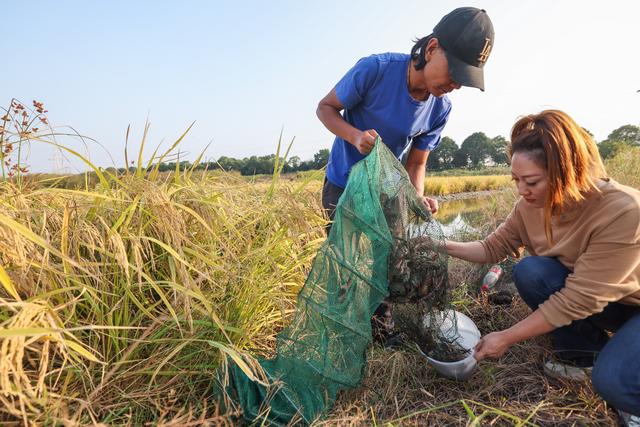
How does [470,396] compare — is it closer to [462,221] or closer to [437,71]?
[437,71]

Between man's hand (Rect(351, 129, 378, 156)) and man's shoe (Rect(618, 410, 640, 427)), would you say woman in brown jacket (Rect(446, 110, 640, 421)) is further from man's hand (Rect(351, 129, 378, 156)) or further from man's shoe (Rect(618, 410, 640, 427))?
man's hand (Rect(351, 129, 378, 156))

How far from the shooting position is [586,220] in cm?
159

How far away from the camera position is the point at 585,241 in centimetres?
162

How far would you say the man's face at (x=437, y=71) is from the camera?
1854 millimetres

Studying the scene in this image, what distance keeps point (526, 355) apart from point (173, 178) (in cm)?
209

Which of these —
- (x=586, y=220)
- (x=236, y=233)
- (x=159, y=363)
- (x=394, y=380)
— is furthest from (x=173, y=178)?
(x=586, y=220)

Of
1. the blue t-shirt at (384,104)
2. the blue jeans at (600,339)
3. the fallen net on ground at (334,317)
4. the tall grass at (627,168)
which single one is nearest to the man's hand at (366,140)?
the fallen net on ground at (334,317)

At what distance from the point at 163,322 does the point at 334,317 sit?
67 cm

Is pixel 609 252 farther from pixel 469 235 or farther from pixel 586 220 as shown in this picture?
pixel 469 235

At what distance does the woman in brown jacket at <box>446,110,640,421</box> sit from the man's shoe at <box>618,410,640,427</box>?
2.0 inches

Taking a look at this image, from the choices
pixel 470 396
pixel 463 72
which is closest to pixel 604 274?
pixel 470 396

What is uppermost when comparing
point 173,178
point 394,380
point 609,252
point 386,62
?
point 386,62

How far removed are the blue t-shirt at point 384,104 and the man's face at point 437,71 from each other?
0.55 ft

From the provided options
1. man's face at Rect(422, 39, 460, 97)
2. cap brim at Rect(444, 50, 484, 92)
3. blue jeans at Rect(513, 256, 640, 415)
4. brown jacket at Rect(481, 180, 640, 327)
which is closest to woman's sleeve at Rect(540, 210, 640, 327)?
brown jacket at Rect(481, 180, 640, 327)
